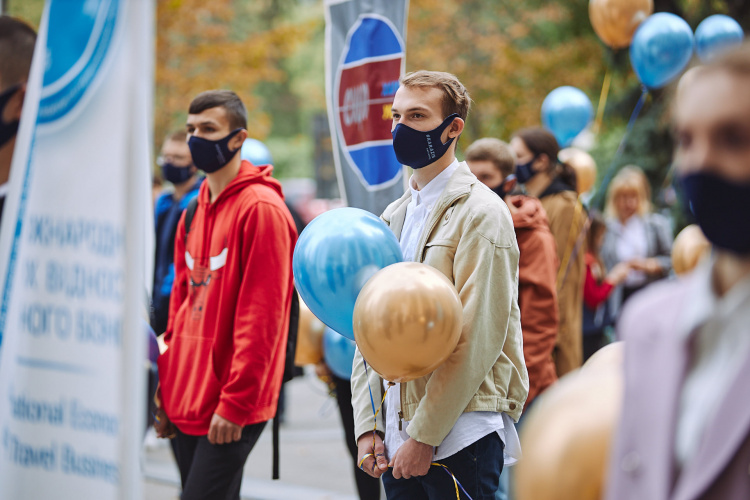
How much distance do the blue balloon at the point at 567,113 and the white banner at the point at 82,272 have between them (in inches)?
241

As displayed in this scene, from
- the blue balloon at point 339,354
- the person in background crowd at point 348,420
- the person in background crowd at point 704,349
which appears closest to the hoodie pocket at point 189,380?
the person in background crowd at point 348,420

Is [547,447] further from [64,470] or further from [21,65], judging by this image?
[21,65]

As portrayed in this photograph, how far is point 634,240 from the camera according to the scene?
8070 millimetres

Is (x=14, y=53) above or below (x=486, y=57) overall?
below

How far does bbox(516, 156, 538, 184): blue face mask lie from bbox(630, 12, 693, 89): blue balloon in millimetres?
1862

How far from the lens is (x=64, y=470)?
7.24 feet

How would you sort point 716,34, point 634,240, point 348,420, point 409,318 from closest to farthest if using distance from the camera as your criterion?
point 409,318 → point 348,420 → point 716,34 → point 634,240

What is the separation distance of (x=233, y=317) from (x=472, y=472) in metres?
1.35

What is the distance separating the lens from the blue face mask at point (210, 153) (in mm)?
3938

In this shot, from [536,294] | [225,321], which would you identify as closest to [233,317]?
[225,321]

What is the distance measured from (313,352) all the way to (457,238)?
283cm

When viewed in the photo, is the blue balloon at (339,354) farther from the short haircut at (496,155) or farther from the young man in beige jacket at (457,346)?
the young man in beige jacket at (457,346)

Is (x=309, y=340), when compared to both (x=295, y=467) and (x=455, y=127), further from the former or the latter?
(x=455, y=127)

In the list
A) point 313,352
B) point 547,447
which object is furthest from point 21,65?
point 313,352
